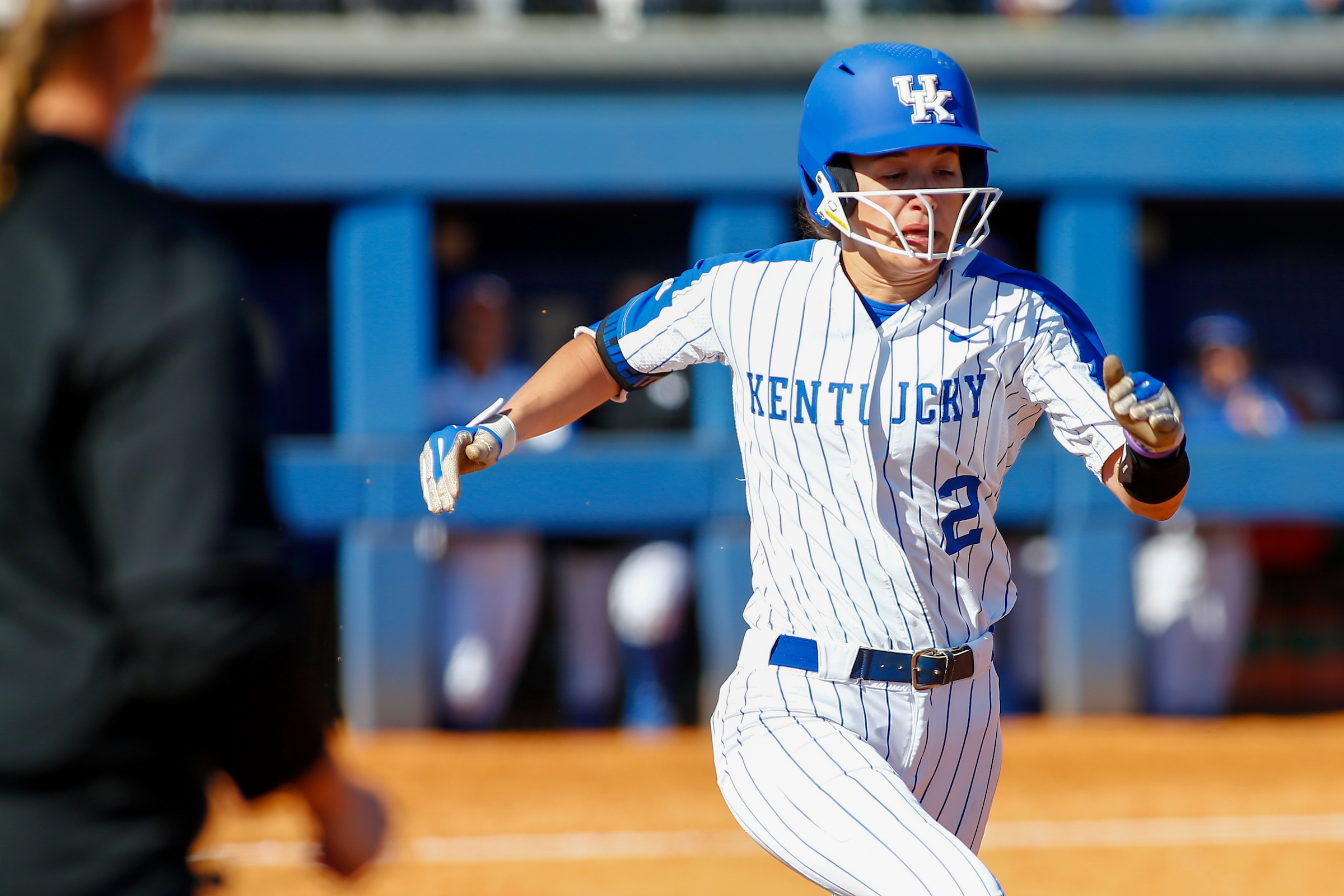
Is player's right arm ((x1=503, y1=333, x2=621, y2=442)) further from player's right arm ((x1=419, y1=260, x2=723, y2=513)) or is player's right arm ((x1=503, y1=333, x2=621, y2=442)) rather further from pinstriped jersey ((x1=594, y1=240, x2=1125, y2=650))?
pinstriped jersey ((x1=594, y1=240, x2=1125, y2=650))

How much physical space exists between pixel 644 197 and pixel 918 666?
20.1 feet

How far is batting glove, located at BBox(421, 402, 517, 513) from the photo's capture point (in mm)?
2801

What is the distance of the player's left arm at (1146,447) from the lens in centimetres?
249

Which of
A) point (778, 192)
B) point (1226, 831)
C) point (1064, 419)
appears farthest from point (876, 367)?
point (778, 192)

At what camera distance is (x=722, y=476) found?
27.9ft

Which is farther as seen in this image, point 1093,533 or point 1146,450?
point 1093,533

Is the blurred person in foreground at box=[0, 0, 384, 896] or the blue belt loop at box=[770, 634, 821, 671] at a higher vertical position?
the blurred person in foreground at box=[0, 0, 384, 896]

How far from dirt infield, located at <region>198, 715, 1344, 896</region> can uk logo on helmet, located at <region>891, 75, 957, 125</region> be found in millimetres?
2855

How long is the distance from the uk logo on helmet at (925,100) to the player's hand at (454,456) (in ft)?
3.26

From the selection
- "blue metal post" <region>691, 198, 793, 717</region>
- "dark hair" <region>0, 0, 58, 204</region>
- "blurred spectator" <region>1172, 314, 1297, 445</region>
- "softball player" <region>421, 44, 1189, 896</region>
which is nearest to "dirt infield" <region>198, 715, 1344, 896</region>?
"blue metal post" <region>691, 198, 793, 717</region>

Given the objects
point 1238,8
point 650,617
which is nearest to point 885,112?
point 650,617

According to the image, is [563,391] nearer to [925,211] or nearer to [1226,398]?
[925,211]

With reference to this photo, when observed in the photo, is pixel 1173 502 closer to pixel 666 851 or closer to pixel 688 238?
pixel 666 851

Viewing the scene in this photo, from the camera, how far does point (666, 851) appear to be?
20.2ft
